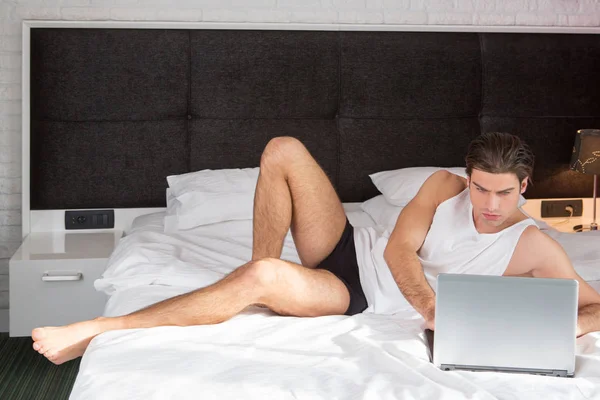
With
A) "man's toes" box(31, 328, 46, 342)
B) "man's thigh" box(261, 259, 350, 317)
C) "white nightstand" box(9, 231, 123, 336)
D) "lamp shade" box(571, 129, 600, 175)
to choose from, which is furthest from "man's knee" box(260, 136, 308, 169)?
"lamp shade" box(571, 129, 600, 175)

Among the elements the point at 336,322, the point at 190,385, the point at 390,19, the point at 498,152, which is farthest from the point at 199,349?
the point at 390,19

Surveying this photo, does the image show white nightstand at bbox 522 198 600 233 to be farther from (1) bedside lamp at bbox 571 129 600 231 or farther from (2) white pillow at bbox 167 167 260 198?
(2) white pillow at bbox 167 167 260 198

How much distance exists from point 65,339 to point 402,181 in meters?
1.79

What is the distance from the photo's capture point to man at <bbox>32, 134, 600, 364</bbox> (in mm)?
1979

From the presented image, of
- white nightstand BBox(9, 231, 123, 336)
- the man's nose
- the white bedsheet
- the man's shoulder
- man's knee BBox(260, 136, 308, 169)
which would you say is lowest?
white nightstand BBox(9, 231, 123, 336)

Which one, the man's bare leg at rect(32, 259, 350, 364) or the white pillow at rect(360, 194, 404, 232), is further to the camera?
the white pillow at rect(360, 194, 404, 232)

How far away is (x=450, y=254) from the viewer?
7.26 ft

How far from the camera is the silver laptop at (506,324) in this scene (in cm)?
167

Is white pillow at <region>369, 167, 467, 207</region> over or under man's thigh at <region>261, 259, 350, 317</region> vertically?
over

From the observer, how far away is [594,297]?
204cm

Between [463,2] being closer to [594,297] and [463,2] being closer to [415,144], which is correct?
[415,144]

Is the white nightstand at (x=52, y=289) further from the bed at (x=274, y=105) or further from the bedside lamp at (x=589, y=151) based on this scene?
the bedside lamp at (x=589, y=151)

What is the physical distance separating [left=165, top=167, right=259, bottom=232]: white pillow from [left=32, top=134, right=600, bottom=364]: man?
2.61ft

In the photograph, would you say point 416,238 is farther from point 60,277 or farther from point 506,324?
point 60,277
